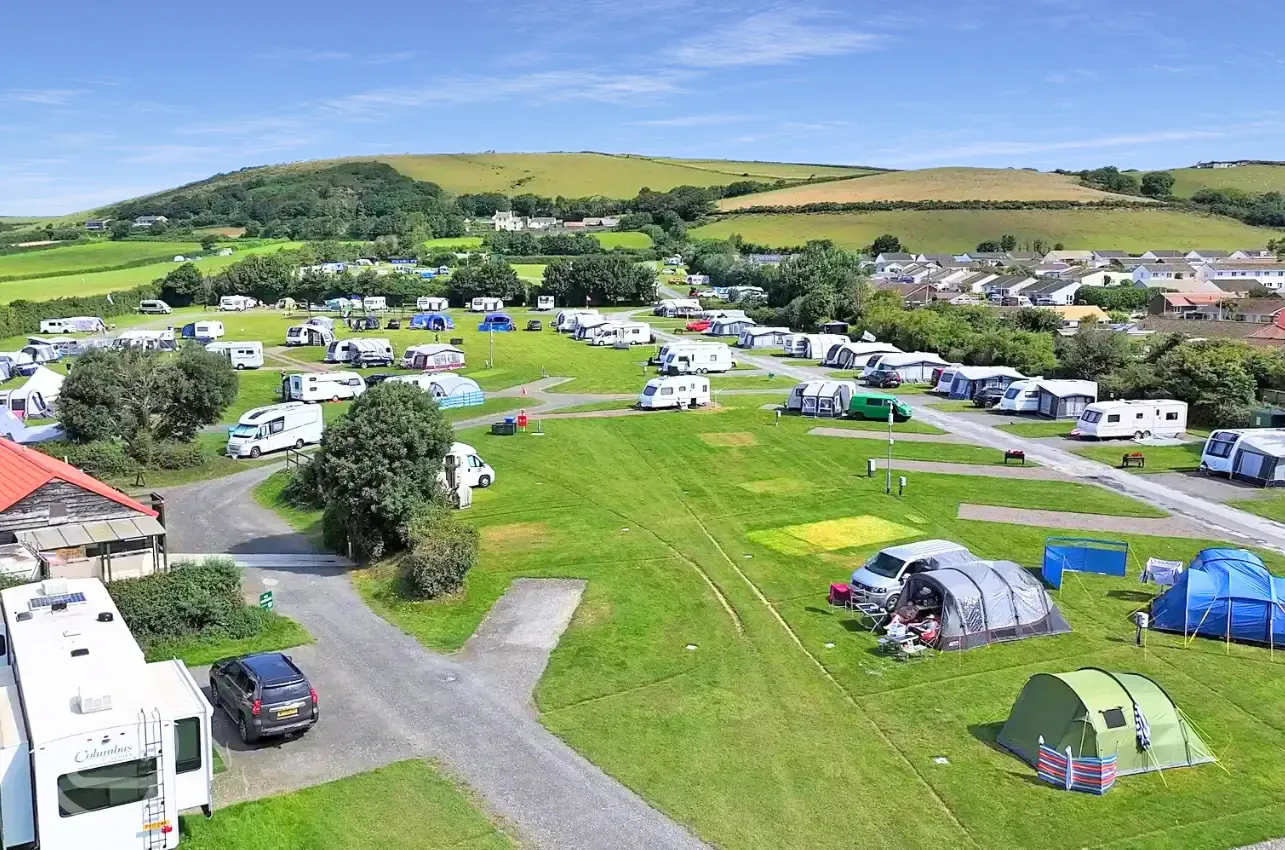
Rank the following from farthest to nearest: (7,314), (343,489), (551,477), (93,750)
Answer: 1. (7,314)
2. (551,477)
3. (343,489)
4. (93,750)

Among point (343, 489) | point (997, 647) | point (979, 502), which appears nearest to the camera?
point (997, 647)

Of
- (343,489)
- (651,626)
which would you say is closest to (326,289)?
(343,489)

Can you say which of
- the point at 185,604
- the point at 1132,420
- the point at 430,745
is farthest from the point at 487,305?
the point at 430,745

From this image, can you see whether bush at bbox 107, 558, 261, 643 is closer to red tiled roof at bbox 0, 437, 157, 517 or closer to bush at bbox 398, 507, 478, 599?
red tiled roof at bbox 0, 437, 157, 517

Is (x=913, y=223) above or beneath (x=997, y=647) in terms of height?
above

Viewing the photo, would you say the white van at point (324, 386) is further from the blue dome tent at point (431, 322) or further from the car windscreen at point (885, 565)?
the car windscreen at point (885, 565)

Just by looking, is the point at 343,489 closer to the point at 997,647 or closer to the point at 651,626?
the point at 651,626

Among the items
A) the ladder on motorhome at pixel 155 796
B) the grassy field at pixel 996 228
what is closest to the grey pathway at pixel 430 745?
the ladder on motorhome at pixel 155 796

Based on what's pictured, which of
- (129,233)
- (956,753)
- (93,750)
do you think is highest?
(129,233)
